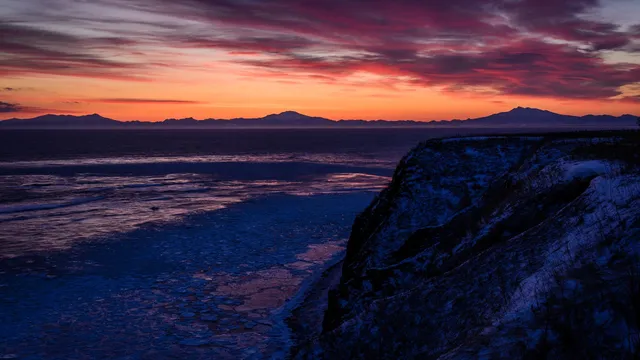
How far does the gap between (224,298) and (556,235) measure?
9114mm

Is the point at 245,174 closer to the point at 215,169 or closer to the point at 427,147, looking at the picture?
the point at 215,169

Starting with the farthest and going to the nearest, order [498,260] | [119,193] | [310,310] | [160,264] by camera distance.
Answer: [119,193] < [160,264] < [310,310] < [498,260]

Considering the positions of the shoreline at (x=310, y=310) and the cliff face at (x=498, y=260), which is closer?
the cliff face at (x=498, y=260)

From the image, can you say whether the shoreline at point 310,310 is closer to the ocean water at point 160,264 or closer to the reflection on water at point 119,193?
the ocean water at point 160,264

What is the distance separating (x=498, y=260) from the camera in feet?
22.9

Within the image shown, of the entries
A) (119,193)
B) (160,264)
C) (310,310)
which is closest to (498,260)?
(310,310)

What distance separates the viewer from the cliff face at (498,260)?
479 centimetres

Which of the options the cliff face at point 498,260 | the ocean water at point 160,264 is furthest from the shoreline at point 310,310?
the cliff face at point 498,260

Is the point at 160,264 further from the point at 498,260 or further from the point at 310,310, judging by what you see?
the point at 498,260

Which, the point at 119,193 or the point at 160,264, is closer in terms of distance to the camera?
the point at 160,264

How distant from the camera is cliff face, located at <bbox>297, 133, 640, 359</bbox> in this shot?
4793 millimetres

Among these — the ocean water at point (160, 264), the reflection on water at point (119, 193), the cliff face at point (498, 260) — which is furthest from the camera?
the reflection on water at point (119, 193)

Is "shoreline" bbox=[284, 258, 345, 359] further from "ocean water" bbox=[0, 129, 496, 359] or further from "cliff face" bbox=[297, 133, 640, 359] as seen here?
"cliff face" bbox=[297, 133, 640, 359]

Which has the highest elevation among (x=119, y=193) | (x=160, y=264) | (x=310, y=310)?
(x=119, y=193)
